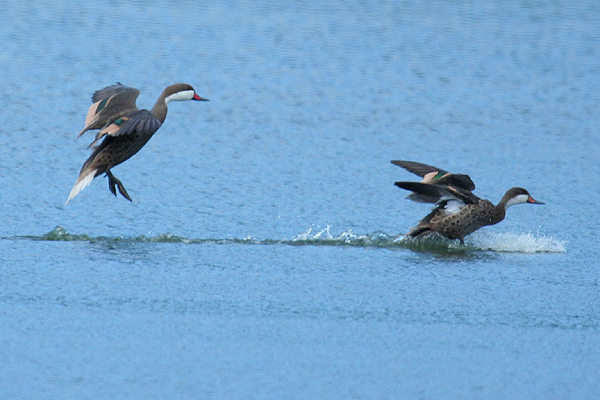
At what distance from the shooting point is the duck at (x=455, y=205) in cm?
750

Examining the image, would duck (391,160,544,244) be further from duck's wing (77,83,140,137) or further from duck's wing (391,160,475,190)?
duck's wing (77,83,140,137)

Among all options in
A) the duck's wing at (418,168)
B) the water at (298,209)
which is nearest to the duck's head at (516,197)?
the water at (298,209)

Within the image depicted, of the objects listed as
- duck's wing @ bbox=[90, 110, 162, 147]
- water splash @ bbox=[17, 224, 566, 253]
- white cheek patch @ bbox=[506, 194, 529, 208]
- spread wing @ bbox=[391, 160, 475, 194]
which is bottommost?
water splash @ bbox=[17, 224, 566, 253]

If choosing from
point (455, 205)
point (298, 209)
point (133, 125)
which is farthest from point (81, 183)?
point (455, 205)

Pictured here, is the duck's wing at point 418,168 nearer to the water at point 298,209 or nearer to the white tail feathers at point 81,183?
the water at point 298,209

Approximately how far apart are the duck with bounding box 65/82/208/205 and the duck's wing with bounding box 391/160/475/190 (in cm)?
185

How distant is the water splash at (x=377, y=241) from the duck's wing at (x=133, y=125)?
746mm

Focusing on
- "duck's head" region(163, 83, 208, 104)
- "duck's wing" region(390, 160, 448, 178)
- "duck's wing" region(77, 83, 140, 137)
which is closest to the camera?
"duck's wing" region(77, 83, 140, 137)

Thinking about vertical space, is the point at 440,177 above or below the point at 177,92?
below

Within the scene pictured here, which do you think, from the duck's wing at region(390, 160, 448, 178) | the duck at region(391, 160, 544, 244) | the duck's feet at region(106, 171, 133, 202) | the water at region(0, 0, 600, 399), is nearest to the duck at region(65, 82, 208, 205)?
the duck's feet at region(106, 171, 133, 202)

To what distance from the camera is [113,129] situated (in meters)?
7.44

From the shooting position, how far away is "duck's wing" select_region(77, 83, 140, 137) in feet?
25.4

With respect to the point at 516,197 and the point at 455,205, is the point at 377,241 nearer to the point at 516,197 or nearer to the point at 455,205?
the point at 455,205

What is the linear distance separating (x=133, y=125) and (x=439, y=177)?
2145 mm
